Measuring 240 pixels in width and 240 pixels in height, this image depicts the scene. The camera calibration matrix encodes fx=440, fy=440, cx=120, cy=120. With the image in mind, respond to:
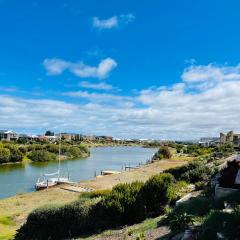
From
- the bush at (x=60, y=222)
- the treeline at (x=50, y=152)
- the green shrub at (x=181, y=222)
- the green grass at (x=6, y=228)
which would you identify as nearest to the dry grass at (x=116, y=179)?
the green grass at (x=6, y=228)

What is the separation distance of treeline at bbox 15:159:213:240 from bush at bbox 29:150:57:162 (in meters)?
107

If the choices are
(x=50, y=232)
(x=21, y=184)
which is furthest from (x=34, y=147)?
(x=50, y=232)

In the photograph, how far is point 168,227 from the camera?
15469 millimetres

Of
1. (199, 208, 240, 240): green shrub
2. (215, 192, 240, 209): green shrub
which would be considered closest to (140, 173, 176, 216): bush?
(215, 192, 240, 209): green shrub

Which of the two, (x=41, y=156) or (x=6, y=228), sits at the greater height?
(x=41, y=156)

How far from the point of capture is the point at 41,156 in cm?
13000

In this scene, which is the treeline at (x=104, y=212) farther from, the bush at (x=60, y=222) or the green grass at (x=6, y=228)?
the green grass at (x=6, y=228)

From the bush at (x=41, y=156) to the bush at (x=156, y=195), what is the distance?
109m

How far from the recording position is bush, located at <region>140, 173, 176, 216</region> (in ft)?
72.5

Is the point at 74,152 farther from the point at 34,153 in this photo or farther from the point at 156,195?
the point at 156,195

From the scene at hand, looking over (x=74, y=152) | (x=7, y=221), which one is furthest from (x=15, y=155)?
(x=7, y=221)

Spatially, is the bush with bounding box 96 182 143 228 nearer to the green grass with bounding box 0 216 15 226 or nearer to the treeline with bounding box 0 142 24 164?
the green grass with bounding box 0 216 15 226

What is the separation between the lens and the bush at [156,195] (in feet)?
72.5

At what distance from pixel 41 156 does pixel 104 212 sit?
111 m
